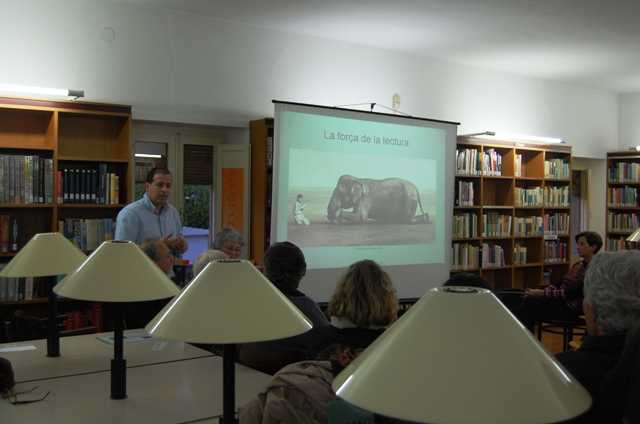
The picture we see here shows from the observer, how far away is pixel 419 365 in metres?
0.80

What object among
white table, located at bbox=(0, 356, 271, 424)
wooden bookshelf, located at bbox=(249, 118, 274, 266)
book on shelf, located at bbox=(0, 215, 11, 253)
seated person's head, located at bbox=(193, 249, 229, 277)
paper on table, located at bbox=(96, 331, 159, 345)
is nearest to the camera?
white table, located at bbox=(0, 356, 271, 424)

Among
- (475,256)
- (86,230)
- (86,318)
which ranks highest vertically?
(86,230)

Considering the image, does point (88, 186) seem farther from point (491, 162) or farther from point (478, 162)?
point (491, 162)

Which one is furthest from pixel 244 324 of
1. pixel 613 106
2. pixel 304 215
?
pixel 613 106

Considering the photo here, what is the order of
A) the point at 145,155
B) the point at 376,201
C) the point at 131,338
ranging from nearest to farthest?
the point at 131,338 < the point at 145,155 < the point at 376,201

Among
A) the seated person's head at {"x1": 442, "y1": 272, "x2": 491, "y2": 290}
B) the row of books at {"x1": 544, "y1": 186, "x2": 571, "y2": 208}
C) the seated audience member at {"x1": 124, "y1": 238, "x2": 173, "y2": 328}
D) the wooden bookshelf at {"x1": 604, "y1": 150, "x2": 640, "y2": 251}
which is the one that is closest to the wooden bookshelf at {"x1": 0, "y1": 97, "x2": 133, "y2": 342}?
the seated audience member at {"x1": 124, "y1": 238, "x2": 173, "y2": 328}

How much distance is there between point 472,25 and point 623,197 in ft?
16.0

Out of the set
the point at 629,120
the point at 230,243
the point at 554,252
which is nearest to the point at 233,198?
the point at 230,243

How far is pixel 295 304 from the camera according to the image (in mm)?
3090

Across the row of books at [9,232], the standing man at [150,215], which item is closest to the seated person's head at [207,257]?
the standing man at [150,215]

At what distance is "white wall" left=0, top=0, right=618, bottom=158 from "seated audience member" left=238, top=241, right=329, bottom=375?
2.81 meters

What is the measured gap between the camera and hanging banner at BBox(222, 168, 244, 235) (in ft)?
19.6

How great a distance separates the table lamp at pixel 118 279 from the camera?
75.2 inches

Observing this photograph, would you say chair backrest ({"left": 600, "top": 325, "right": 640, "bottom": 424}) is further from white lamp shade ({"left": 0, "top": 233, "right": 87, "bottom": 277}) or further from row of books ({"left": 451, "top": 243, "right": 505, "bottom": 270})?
row of books ({"left": 451, "top": 243, "right": 505, "bottom": 270})
